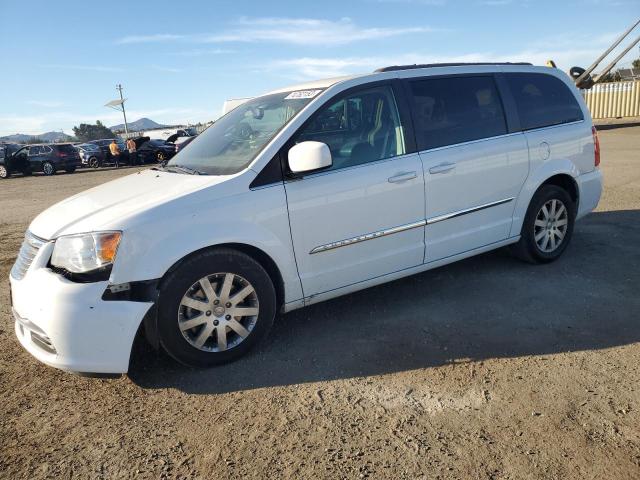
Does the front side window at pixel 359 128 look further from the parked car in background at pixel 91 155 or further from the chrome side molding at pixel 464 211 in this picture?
the parked car in background at pixel 91 155

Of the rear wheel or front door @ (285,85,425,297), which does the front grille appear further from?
the rear wheel

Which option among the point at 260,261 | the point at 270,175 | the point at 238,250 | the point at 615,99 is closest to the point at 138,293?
the point at 238,250

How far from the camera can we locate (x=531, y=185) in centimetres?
459

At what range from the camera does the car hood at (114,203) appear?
306cm

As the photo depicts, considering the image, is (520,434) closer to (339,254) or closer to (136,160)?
(339,254)

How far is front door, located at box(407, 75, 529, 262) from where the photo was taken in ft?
13.2

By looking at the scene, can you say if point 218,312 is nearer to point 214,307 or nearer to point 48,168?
point 214,307

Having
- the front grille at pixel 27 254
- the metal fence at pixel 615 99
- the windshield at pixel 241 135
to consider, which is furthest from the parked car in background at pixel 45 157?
the metal fence at pixel 615 99

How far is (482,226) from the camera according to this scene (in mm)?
4367

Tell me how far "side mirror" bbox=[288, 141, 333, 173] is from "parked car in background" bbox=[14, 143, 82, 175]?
2472cm

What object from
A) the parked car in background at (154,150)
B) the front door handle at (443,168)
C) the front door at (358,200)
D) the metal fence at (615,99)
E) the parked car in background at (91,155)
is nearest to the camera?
the front door at (358,200)

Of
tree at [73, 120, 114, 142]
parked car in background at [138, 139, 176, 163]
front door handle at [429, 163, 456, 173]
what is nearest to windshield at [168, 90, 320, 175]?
front door handle at [429, 163, 456, 173]

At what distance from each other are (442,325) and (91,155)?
88.7 ft

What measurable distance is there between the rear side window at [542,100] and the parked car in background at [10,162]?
25412 mm
